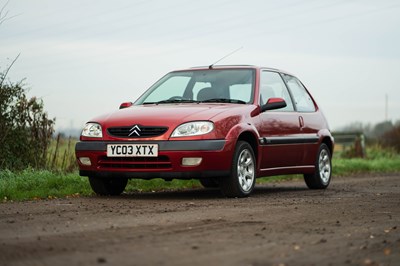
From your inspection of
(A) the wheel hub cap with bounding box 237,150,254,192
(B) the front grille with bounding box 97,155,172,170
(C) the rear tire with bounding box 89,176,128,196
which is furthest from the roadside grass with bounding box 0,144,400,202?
(A) the wheel hub cap with bounding box 237,150,254,192

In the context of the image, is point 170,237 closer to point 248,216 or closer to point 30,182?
point 248,216

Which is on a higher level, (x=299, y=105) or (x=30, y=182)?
(x=299, y=105)

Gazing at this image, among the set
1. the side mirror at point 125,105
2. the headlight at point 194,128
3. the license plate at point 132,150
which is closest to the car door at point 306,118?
the side mirror at point 125,105

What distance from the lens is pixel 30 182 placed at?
11.8 meters

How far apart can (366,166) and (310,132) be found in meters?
9.86

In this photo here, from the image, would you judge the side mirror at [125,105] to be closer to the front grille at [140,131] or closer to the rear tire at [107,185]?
the rear tire at [107,185]

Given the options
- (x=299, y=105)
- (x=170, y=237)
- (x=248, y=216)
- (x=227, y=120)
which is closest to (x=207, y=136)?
(x=227, y=120)

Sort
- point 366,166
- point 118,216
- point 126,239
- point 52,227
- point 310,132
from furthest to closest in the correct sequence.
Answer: point 366,166, point 310,132, point 118,216, point 52,227, point 126,239

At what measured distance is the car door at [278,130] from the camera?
11.2m

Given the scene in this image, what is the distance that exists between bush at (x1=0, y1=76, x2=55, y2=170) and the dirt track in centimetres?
416

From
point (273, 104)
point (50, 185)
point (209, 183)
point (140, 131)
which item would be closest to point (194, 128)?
point (140, 131)

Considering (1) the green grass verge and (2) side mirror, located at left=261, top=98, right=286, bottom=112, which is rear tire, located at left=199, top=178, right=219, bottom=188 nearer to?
(1) the green grass verge

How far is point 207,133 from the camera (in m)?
10.0

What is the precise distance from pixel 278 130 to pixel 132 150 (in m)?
2.44
